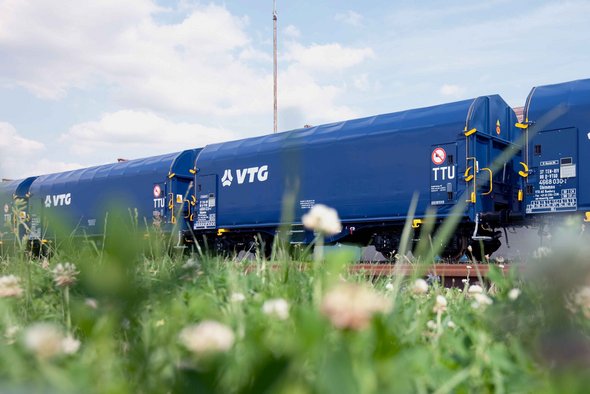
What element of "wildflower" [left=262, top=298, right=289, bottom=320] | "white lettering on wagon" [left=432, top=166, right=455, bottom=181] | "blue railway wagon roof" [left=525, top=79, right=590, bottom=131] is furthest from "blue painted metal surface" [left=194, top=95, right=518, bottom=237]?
"wildflower" [left=262, top=298, right=289, bottom=320]

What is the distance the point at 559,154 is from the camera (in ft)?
34.2

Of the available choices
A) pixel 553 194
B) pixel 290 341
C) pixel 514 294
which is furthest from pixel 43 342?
pixel 553 194

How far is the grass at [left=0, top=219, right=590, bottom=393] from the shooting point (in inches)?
27.4

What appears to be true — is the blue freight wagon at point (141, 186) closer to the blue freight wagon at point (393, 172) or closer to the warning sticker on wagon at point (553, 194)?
the blue freight wagon at point (393, 172)

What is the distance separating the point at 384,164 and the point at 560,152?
3.60 metres

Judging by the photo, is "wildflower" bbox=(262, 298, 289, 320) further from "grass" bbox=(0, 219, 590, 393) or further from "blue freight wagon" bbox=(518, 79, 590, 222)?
"blue freight wagon" bbox=(518, 79, 590, 222)

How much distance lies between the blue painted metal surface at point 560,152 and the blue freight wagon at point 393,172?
77cm

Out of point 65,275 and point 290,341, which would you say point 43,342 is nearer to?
point 290,341

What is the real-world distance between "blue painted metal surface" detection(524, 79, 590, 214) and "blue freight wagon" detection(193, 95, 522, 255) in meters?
0.77

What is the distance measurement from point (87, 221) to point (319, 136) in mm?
9787

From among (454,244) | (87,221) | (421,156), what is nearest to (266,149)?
(421,156)

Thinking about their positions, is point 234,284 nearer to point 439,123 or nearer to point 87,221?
point 439,123

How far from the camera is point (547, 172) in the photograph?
10.5m

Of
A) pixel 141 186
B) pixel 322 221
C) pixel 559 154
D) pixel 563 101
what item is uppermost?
pixel 563 101
